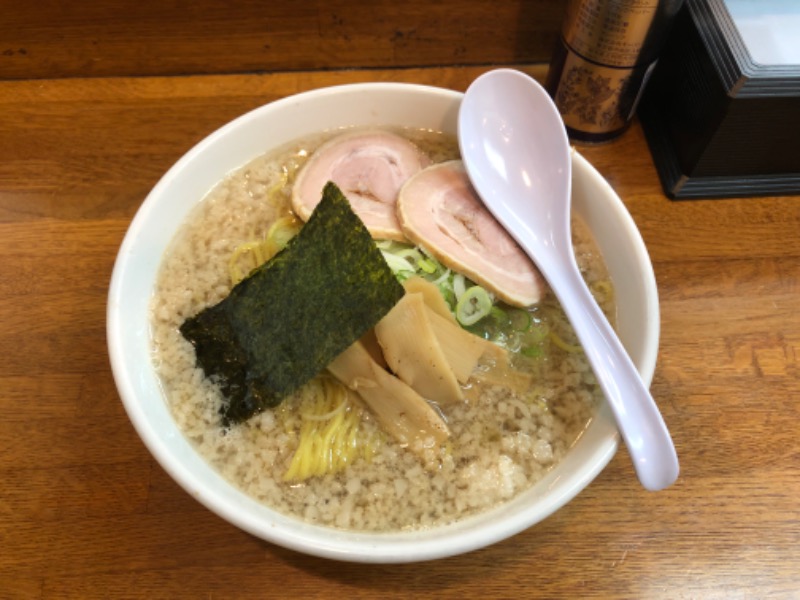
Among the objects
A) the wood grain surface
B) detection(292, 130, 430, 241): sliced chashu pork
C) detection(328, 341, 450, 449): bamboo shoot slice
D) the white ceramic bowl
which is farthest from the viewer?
the wood grain surface

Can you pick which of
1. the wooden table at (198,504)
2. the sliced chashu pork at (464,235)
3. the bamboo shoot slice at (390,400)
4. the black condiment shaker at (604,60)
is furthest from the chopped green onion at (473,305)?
the black condiment shaker at (604,60)

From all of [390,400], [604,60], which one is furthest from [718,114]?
[390,400]

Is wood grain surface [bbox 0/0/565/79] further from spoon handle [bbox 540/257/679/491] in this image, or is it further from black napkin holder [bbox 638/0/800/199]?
spoon handle [bbox 540/257/679/491]

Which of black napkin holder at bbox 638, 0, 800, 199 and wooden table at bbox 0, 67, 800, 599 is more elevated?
black napkin holder at bbox 638, 0, 800, 199

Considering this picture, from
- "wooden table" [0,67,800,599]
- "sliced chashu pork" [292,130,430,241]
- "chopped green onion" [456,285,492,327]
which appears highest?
"sliced chashu pork" [292,130,430,241]

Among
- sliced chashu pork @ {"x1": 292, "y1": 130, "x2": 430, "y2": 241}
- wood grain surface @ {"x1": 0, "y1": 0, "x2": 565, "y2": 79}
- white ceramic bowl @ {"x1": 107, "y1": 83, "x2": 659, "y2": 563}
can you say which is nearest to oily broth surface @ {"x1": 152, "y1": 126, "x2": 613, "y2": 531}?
white ceramic bowl @ {"x1": 107, "y1": 83, "x2": 659, "y2": 563}

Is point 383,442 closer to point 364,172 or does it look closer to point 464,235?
point 464,235

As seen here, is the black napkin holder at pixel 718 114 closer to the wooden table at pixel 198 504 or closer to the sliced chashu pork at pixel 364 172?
the wooden table at pixel 198 504

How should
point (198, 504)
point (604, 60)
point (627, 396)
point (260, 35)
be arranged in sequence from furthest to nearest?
point (260, 35)
point (604, 60)
point (198, 504)
point (627, 396)
